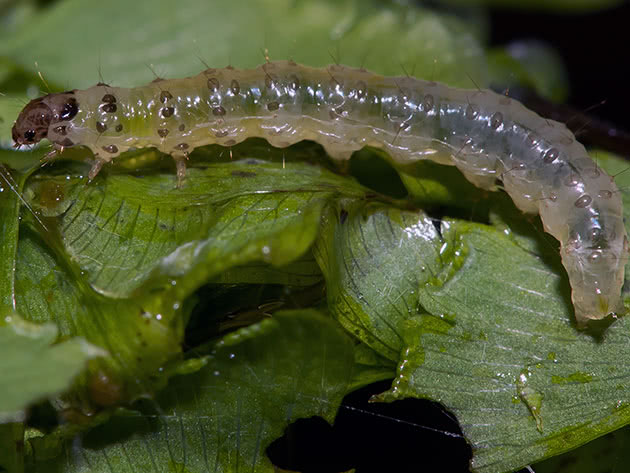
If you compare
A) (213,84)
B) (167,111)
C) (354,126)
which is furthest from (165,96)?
(354,126)

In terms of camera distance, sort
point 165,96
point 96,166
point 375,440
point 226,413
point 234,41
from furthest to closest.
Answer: point 234,41 < point 165,96 < point 96,166 < point 375,440 < point 226,413

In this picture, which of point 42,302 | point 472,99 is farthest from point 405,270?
point 42,302

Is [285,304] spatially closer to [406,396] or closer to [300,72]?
[406,396]

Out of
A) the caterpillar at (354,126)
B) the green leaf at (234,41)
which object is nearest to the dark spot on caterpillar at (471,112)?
the caterpillar at (354,126)

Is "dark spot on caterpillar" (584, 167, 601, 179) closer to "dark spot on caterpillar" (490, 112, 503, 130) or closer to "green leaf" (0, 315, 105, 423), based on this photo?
"dark spot on caterpillar" (490, 112, 503, 130)

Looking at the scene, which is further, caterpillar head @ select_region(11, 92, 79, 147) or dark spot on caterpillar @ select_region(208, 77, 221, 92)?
dark spot on caterpillar @ select_region(208, 77, 221, 92)

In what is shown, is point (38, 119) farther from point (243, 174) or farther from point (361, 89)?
point (361, 89)

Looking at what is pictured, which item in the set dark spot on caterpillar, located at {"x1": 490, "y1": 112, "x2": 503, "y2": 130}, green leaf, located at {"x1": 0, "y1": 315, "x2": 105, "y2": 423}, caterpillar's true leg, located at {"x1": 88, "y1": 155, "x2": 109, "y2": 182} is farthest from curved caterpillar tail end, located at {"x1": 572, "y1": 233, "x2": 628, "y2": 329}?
caterpillar's true leg, located at {"x1": 88, "y1": 155, "x2": 109, "y2": 182}

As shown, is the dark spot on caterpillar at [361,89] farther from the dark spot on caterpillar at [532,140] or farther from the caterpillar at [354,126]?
the dark spot on caterpillar at [532,140]
